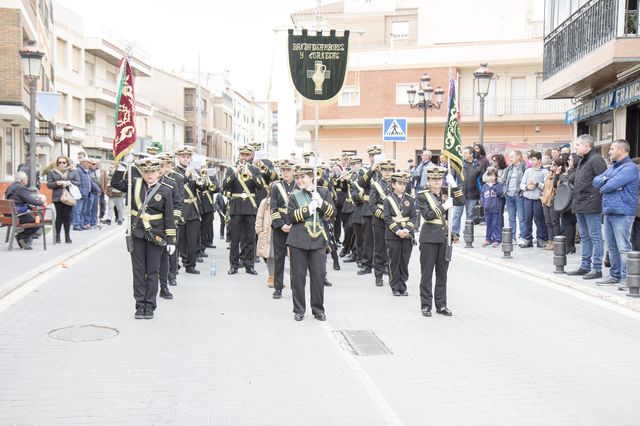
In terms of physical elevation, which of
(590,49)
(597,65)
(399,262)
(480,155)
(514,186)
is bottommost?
(399,262)

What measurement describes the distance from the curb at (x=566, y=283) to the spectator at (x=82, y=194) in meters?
10.3

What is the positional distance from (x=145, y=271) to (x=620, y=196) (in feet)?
22.2

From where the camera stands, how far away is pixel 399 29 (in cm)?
5047

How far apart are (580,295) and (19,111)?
897 inches

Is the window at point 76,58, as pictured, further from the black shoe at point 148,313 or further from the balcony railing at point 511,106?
the black shoe at point 148,313

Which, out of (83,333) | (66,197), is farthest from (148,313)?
(66,197)

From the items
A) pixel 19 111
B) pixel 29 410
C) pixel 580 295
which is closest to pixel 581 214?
pixel 580 295

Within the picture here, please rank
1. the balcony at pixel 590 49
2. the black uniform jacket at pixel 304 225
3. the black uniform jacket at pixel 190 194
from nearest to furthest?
the black uniform jacket at pixel 304 225
the black uniform jacket at pixel 190 194
the balcony at pixel 590 49

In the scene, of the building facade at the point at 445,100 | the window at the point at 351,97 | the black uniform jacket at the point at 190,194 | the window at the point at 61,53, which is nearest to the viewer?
the black uniform jacket at the point at 190,194

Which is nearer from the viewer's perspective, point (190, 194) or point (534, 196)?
point (190, 194)

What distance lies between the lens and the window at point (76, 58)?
155 feet

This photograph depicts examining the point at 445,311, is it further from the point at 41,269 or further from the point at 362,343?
the point at 41,269

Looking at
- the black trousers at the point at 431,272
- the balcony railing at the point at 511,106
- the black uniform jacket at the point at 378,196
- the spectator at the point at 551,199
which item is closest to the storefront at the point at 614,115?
the spectator at the point at 551,199

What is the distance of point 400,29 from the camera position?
50438mm
